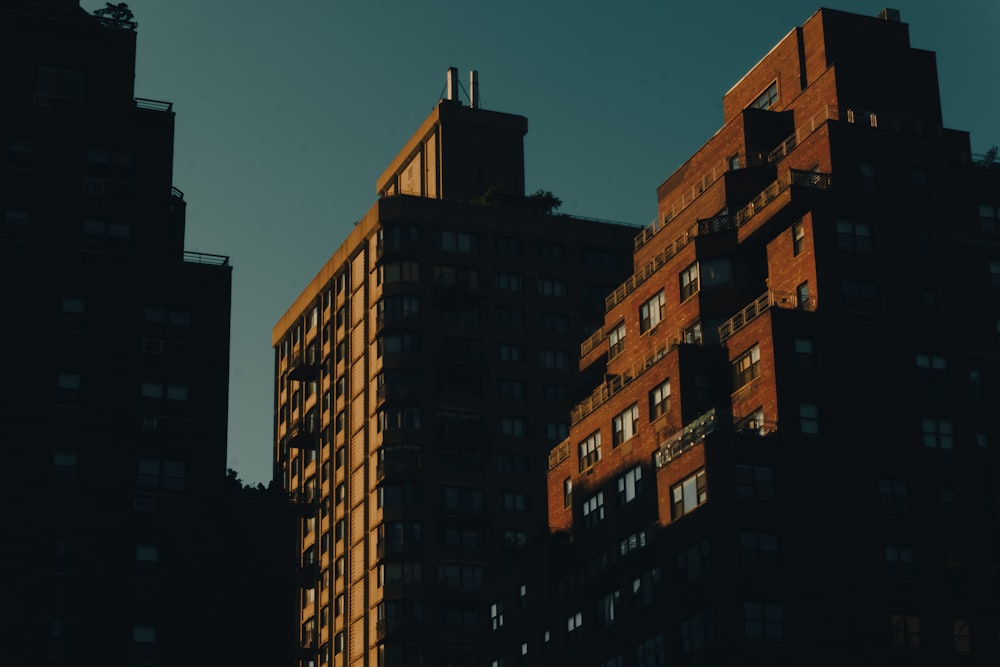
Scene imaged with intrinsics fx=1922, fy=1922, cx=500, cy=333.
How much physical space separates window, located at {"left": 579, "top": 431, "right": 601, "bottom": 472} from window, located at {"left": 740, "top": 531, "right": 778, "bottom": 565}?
1915cm

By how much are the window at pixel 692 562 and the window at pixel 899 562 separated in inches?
351

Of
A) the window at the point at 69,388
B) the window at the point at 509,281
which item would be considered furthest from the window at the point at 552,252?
the window at the point at 69,388

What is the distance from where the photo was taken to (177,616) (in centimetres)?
9456

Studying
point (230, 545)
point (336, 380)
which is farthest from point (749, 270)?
→ point (336, 380)

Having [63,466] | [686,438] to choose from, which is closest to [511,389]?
[686,438]

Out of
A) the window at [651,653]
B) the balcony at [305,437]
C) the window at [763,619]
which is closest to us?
the window at [763,619]

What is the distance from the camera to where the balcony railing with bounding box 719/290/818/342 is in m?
100

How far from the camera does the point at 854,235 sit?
101m

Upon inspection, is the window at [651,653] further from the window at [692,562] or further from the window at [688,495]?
the window at [688,495]

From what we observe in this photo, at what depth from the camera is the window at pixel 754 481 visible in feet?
307

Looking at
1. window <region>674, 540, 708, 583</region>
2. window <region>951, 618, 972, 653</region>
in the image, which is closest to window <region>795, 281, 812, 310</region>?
window <region>674, 540, 708, 583</region>

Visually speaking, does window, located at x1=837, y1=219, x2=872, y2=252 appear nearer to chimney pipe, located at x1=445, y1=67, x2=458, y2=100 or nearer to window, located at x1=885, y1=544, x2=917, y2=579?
window, located at x1=885, y1=544, x2=917, y2=579

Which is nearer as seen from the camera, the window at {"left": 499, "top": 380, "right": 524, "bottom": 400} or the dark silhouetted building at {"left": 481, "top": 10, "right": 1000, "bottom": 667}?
the dark silhouetted building at {"left": 481, "top": 10, "right": 1000, "bottom": 667}

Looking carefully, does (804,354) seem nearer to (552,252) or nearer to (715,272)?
(715,272)
